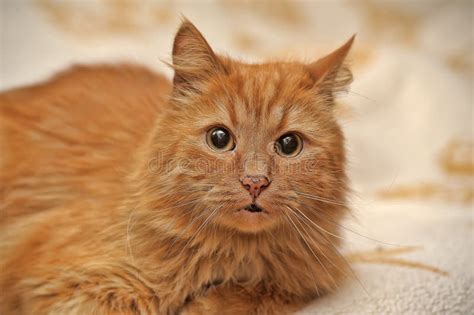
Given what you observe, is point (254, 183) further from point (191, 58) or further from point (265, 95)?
point (191, 58)

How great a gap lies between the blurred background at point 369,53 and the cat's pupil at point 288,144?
46.1 inches

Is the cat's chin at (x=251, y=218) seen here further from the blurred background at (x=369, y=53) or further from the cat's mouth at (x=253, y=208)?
the blurred background at (x=369, y=53)

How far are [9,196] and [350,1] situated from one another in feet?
8.87

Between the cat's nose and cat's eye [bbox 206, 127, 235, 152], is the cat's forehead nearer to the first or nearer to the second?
cat's eye [bbox 206, 127, 235, 152]

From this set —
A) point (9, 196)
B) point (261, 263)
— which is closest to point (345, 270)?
point (261, 263)

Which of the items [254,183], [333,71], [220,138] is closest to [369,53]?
[333,71]

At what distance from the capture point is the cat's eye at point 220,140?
5.17 ft

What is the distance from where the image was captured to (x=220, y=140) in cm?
158

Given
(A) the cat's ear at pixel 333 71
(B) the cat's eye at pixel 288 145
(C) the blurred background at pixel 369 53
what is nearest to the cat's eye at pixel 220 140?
(B) the cat's eye at pixel 288 145

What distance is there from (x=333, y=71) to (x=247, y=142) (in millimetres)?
400

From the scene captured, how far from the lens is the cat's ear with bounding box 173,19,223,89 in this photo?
64.9 inches

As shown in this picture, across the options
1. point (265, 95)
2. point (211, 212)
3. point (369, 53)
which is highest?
point (369, 53)

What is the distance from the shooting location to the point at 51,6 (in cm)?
353

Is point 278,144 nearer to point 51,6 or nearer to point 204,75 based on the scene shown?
point 204,75
